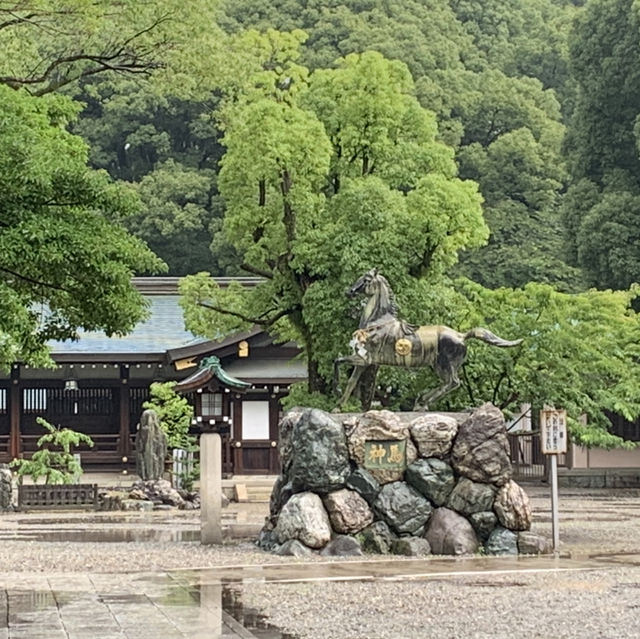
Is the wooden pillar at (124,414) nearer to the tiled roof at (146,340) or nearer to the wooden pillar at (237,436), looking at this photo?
the tiled roof at (146,340)

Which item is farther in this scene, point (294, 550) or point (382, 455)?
point (382, 455)

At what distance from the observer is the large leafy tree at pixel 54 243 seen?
11977 mm

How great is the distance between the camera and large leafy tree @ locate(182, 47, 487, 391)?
23.5 meters

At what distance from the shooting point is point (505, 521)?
16547mm

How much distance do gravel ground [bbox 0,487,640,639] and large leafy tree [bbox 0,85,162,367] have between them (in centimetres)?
331

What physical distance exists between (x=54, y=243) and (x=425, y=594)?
5.10 metres

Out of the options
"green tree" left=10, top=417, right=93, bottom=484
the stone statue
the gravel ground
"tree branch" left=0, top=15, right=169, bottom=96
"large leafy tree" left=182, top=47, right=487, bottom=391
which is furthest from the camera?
the stone statue

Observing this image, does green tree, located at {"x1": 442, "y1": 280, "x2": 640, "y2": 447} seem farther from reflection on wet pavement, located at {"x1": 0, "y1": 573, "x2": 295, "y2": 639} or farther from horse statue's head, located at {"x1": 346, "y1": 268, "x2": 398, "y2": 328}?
reflection on wet pavement, located at {"x1": 0, "y1": 573, "x2": 295, "y2": 639}

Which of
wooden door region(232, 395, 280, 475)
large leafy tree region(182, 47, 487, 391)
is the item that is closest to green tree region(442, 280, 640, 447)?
large leafy tree region(182, 47, 487, 391)

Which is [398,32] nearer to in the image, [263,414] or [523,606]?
[263,414]

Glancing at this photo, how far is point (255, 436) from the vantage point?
3778cm

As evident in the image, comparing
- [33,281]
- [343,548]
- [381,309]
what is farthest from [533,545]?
[33,281]

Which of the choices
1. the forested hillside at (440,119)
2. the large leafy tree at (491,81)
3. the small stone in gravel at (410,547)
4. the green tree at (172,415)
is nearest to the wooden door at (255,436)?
the green tree at (172,415)

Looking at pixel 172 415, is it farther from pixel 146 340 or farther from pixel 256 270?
pixel 256 270
